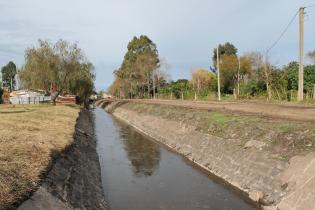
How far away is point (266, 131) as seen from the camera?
1756 centimetres

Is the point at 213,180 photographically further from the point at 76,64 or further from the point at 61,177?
the point at 76,64

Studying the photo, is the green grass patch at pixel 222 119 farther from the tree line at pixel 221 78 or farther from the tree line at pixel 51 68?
the tree line at pixel 51 68

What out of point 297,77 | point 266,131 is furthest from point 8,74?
point 266,131

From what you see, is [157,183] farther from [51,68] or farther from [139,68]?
[139,68]

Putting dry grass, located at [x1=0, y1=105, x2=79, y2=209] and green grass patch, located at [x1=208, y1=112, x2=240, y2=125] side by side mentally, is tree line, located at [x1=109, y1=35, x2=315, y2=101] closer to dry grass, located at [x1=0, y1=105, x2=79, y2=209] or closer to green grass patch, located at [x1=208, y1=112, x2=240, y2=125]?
green grass patch, located at [x1=208, y1=112, x2=240, y2=125]

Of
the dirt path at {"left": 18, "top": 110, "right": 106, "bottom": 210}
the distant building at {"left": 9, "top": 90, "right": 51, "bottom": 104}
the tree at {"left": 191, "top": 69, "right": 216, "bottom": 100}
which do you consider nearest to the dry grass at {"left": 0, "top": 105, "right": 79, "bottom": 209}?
the dirt path at {"left": 18, "top": 110, "right": 106, "bottom": 210}

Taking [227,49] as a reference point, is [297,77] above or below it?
below

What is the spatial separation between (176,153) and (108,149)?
18.1 feet

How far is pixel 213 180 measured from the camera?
17.3 m

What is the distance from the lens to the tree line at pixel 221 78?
46312 millimetres

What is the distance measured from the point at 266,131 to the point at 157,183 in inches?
227

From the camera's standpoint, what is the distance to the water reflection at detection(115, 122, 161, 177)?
20.5m

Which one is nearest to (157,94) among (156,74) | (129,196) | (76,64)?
(156,74)

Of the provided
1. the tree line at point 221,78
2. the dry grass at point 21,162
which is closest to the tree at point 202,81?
the tree line at point 221,78
